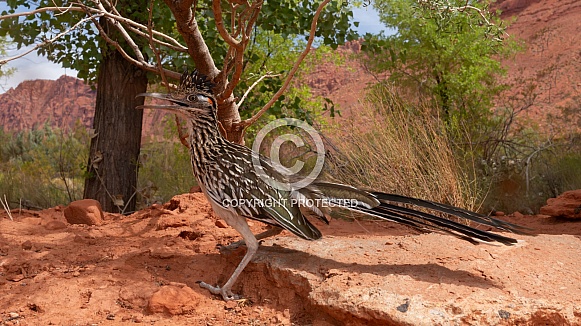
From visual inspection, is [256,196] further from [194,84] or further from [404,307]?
[404,307]

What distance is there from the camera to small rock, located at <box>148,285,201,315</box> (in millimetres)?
3062

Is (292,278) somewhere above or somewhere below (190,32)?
below

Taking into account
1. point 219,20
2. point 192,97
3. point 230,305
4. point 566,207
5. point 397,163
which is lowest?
point 230,305

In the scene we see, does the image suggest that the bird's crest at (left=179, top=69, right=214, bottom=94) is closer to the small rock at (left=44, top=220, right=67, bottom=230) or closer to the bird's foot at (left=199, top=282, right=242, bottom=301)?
the bird's foot at (left=199, top=282, right=242, bottom=301)

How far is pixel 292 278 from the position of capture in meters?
3.31

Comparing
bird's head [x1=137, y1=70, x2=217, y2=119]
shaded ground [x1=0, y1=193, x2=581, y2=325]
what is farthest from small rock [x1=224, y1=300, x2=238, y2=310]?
bird's head [x1=137, y1=70, x2=217, y2=119]

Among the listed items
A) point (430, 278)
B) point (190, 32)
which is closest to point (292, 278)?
point (430, 278)

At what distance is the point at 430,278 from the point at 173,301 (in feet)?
5.18

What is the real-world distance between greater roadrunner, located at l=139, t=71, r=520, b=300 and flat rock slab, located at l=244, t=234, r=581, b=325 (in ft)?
0.82

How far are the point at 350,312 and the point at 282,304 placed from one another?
606 millimetres

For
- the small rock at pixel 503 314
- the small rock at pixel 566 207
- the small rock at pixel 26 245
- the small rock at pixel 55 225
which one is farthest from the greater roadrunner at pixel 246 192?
the small rock at pixel 566 207

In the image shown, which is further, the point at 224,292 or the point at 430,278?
the point at 224,292

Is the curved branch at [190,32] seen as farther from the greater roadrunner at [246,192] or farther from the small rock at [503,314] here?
the small rock at [503,314]

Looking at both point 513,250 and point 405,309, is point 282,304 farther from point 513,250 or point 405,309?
point 513,250
